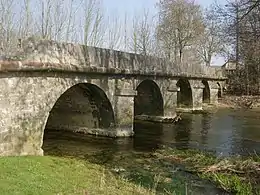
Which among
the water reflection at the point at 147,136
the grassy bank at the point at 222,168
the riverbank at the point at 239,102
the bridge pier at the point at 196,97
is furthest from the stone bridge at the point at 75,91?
the riverbank at the point at 239,102

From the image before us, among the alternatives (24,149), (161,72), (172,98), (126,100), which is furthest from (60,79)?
(172,98)

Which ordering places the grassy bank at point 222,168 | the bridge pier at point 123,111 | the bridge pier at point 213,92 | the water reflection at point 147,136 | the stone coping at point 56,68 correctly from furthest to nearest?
the bridge pier at point 213,92
the bridge pier at point 123,111
the water reflection at point 147,136
the stone coping at point 56,68
the grassy bank at point 222,168

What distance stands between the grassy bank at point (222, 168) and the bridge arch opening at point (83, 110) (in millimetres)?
3259

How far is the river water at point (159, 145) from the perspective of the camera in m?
9.48

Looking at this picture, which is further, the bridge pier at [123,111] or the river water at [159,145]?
the bridge pier at [123,111]

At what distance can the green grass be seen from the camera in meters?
6.93

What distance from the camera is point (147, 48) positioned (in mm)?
39125

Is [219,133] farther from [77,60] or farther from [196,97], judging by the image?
[196,97]

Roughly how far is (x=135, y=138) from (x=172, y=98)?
6.41m

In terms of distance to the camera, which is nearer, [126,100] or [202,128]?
[126,100]

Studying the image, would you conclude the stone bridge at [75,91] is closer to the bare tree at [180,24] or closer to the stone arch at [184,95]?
the stone arch at [184,95]

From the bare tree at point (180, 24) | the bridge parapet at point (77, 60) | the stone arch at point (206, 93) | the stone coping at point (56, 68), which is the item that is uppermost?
the bare tree at point (180, 24)

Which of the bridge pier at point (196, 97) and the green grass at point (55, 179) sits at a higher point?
the bridge pier at point (196, 97)

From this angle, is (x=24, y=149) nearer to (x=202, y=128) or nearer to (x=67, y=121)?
(x=67, y=121)
